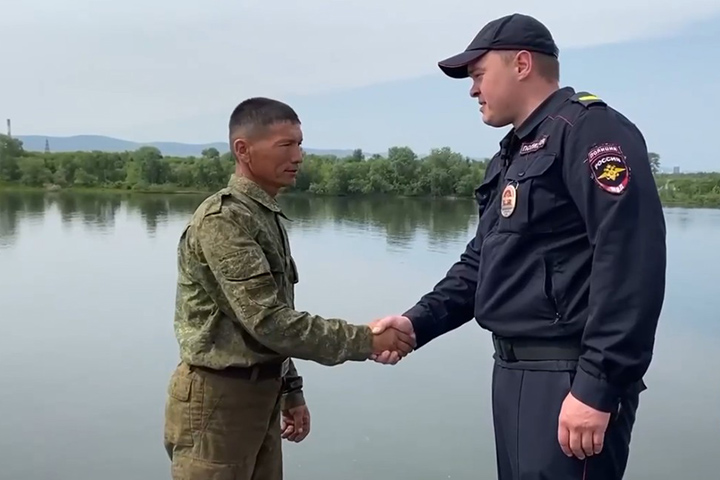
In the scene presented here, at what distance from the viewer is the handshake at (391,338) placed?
8.02 ft

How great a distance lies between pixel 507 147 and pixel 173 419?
134cm

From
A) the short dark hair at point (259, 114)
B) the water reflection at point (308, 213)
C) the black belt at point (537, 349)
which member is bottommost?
the water reflection at point (308, 213)

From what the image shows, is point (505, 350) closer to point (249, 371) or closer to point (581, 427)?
point (581, 427)

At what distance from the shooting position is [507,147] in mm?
2197

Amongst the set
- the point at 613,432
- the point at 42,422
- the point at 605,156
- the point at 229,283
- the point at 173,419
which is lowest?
the point at 42,422

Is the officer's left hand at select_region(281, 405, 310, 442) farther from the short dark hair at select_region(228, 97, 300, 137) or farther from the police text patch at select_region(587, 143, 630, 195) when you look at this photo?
the police text patch at select_region(587, 143, 630, 195)

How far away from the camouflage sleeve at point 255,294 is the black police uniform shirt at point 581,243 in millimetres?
507

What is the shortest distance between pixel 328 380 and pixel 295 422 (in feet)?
12.3

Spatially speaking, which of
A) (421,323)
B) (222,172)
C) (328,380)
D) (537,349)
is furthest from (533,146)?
(222,172)

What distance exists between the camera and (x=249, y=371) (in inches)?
91.7

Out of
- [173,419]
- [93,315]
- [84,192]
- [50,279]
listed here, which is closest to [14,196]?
[84,192]

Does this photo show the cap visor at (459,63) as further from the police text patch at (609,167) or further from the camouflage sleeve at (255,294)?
the camouflage sleeve at (255,294)

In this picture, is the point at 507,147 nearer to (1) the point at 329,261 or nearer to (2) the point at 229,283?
(2) the point at 229,283

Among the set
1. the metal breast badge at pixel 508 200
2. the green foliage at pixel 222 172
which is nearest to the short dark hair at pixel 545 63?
the metal breast badge at pixel 508 200
